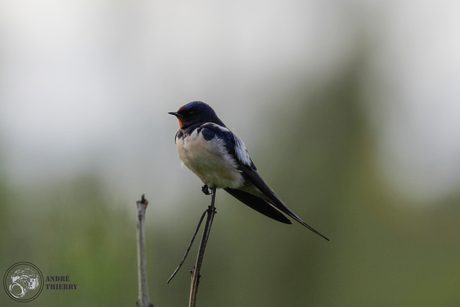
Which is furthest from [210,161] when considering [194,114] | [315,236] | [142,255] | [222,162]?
[315,236]

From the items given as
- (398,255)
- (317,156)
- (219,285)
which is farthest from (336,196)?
(219,285)

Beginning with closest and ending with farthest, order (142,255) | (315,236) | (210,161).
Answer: (142,255) < (210,161) < (315,236)

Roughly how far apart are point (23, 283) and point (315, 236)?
9.99 metres

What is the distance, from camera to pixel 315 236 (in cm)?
1230

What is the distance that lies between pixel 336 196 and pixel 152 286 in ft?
22.7

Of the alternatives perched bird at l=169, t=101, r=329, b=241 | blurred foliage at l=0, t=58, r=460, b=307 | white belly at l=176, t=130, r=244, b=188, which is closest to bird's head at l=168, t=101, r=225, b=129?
perched bird at l=169, t=101, r=329, b=241

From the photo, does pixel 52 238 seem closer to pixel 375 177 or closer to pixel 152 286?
pixel 152 286

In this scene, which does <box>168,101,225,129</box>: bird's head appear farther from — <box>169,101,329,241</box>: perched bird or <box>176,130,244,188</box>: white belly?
<box>176,130,244,188</box>: white belly

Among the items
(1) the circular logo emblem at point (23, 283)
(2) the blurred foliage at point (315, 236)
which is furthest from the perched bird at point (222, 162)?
(2) the blurred foliage at point (315, 236)

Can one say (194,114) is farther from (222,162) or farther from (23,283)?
(23,283)

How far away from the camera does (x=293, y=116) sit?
14.4 metres

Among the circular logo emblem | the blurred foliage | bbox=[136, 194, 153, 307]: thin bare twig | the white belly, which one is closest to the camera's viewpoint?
bbox=[136, 194, 153, 307]: thin bare twig

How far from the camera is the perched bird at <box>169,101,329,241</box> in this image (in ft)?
11.6

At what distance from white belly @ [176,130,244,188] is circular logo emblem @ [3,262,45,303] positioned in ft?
6.47
